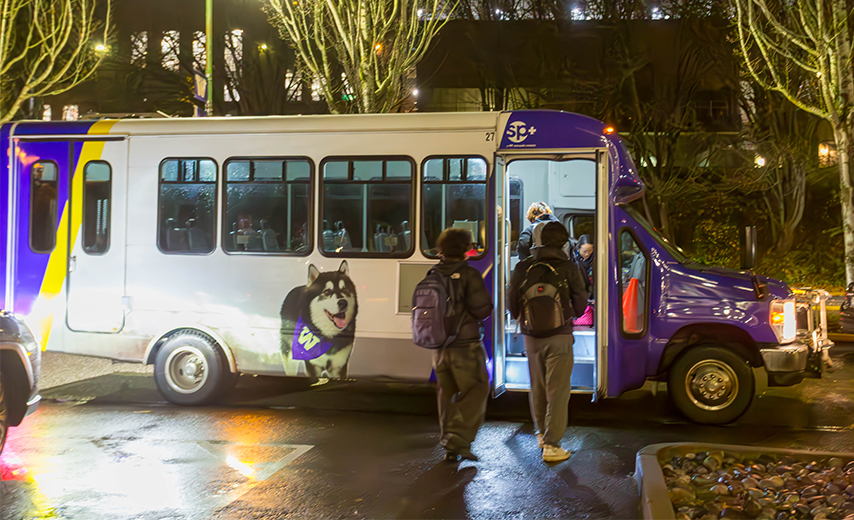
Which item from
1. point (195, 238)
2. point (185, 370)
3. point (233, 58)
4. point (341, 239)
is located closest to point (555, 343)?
point (341, 239)

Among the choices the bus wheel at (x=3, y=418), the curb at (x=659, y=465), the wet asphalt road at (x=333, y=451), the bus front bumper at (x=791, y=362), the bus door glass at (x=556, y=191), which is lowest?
the wet asphalt road at (x=333, y=451)

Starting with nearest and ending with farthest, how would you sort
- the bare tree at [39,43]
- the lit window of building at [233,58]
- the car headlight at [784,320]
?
1. the car headlight at [784,320]
2. the bare tree at [39,43]
3. the lit window of building at [233,58]

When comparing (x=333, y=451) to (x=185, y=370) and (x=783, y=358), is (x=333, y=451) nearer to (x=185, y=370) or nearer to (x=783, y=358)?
(x=185, y=370)

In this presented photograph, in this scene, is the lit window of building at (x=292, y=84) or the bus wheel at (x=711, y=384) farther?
the lit window of building at (x=292, y=84)

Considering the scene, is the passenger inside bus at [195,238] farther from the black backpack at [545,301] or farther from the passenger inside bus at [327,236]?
the black backpack at [545,301]

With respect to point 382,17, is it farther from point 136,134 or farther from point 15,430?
point 15,430

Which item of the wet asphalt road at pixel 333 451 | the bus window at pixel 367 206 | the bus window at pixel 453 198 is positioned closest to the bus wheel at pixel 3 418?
the wet asphalt road at pixel 333 451

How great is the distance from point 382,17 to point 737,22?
6.66 m

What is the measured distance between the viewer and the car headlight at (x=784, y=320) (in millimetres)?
6707

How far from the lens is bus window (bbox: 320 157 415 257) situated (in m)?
7.16

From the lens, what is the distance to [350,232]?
23.9 ft

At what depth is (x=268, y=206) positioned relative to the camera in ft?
24.7

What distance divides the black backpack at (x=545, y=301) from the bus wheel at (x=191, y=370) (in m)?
3.58

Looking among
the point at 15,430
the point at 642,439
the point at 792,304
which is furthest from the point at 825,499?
the point at 15,430
